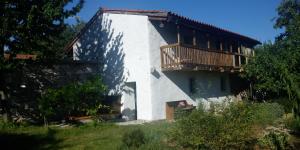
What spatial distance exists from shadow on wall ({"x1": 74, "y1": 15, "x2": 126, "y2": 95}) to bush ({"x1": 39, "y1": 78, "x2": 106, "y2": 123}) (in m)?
2.86

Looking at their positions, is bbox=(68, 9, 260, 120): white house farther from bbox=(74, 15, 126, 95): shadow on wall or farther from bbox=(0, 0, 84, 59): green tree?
bbox=(0, 0, 84, 59): green tree

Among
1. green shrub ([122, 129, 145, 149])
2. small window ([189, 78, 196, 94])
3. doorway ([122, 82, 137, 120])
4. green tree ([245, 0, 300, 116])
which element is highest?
green tree ([245, 0, 300, 116])

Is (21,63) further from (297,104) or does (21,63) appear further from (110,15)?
(297,104)

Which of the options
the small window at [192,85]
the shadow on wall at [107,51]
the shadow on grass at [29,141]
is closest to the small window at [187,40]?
the small window at [192,85]

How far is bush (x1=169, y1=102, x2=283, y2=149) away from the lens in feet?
27.4

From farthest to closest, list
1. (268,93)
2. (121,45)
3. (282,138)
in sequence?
(268,93) → (121,45) → (282,138)

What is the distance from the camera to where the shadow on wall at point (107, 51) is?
64.1 feet

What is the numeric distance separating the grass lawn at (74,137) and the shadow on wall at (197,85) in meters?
5.85

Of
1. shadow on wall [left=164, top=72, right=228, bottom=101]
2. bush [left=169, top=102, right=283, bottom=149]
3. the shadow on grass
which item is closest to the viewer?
bush [left=169, top=102, right=283, bottom=149]

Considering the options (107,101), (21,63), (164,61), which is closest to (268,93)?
(164,61)

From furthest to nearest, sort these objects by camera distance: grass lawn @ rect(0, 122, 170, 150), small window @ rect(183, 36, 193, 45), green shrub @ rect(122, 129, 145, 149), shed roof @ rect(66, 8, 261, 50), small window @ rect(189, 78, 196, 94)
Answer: small window @ rect(183, 36, 193, 45) < small window @ rect(189, 78, 196, 94) < shed roof @ rect(66, 8, 261, 50) < grass lawn @ rect(0, 122, 170, 150) < green shrub @ rect(122, 129, 145, 149)

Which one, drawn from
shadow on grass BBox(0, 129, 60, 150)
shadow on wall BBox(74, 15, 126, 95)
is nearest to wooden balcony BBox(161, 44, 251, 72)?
shadow on wall BBox(74, 15, 126, 95)

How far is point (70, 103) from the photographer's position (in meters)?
15.5

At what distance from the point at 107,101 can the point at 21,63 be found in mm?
5951
